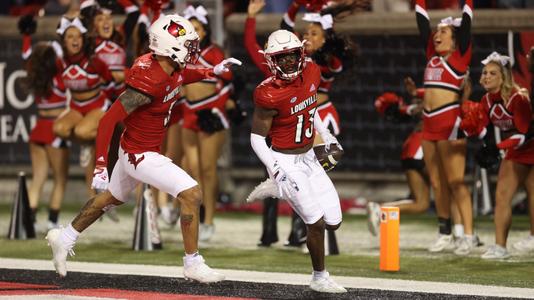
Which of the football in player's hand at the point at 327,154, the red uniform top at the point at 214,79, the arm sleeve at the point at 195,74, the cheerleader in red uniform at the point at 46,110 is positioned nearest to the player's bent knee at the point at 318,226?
the football in player's hand at the point at 327,154

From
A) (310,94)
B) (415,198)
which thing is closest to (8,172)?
(415,198)

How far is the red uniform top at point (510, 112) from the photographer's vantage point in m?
12.8

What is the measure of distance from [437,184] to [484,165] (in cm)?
59

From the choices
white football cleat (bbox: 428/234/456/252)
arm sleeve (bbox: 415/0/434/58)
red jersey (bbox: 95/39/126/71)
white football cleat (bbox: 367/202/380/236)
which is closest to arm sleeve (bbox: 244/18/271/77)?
arm sleeve (bbox: 415/0/434/58)

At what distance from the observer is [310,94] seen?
428 inches

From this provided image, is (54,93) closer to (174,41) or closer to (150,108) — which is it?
(150,108)

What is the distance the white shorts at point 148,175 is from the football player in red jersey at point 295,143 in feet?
2.26

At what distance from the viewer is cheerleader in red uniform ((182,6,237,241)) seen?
14750 mm

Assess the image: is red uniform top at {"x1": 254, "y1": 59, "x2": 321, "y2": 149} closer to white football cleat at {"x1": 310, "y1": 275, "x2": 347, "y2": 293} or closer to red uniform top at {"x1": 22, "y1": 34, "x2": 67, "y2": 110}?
white football cleat at {"x1": 310, "y1": 275, "x2": 347, "y2": 293}

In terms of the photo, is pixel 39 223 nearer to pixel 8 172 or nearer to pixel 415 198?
pixel 8 172

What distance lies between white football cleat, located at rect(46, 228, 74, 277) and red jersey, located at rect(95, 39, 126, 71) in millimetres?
4790

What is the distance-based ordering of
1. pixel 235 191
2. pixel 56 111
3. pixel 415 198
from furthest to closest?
pixel 235 191 < pixel 56 111 < pixel 415 198

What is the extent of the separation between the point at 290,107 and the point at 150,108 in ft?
3.79

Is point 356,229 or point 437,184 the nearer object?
point 437,184
